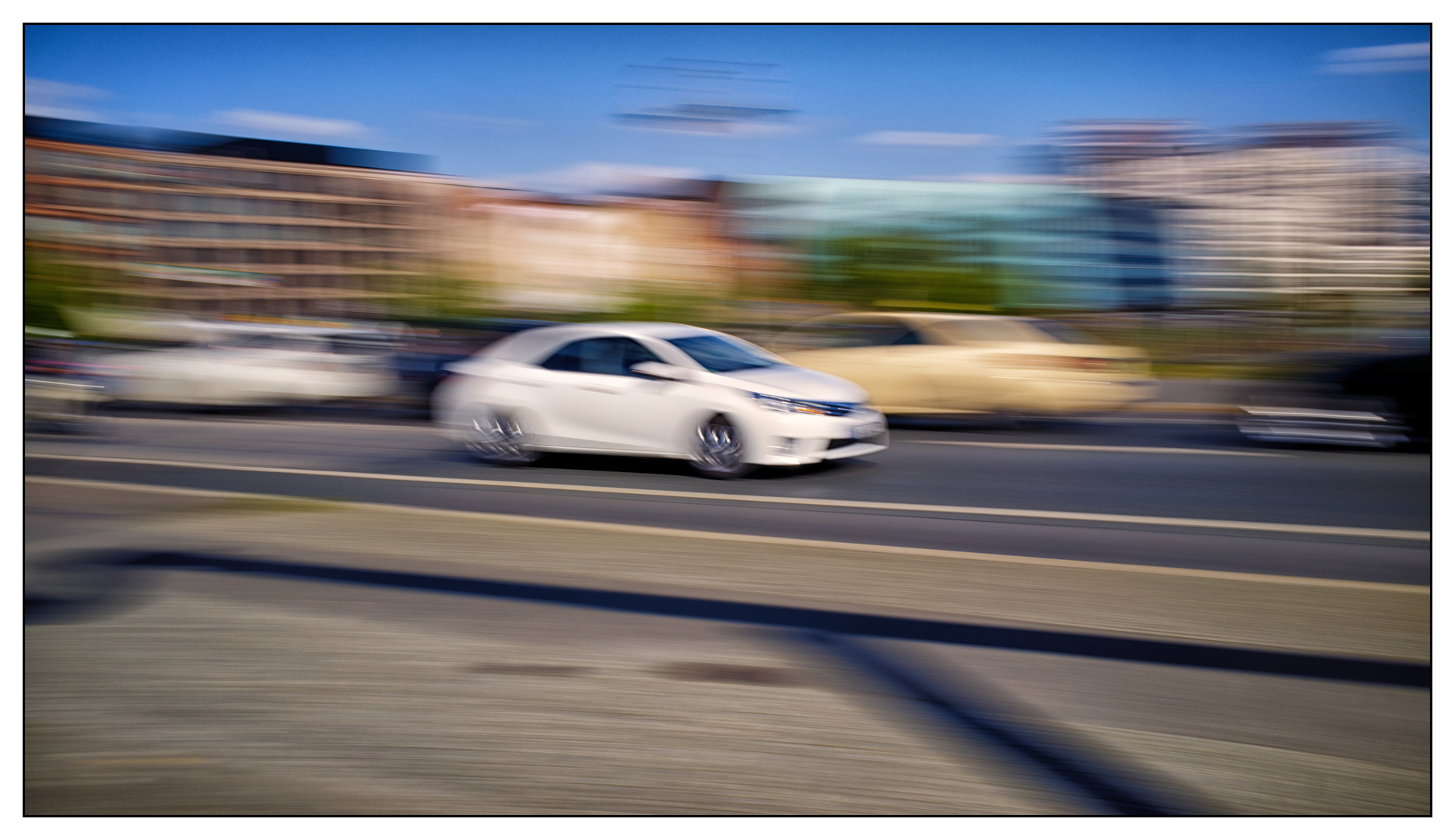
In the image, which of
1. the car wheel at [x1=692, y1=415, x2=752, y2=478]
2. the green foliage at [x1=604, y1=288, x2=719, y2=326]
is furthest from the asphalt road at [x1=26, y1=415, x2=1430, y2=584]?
the green foliage at [x1=604, y1=288, x2=719, y2=326]

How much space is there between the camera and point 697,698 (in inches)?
141

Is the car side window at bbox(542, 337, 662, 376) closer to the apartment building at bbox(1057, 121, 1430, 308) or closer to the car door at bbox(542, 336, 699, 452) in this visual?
the car door at bbox(542, 336, 699, 452)

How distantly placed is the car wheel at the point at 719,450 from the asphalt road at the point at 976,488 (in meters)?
0.14

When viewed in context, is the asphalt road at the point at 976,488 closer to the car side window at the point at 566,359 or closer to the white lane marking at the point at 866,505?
the white lane marking at the point at 866,505

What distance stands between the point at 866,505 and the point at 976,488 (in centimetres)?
111

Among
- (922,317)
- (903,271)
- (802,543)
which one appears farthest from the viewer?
(922,317)

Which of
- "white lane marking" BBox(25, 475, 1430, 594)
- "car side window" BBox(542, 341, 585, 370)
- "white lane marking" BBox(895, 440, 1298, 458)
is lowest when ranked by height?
"white lane marking" BBox(25, 475, 1430, 594)

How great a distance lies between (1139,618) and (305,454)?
794 centimetres

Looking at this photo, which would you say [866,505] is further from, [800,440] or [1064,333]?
[1064,333]

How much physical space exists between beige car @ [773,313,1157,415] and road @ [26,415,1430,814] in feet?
8.78

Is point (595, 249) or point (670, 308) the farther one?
point (595, 249)

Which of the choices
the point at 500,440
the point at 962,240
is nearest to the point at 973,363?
the point at 962,240

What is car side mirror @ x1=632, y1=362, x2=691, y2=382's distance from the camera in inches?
328

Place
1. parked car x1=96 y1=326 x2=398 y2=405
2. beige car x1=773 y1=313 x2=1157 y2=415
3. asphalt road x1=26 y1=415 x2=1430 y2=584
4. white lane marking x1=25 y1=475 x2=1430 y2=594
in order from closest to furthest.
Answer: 1. white lane marking x1=25 y1=475 x2=1430 y2=594
2. asphalt road x1=26 y1=415 x2=1430 y2=584
3. beige car x1=773 y1=313 x2=1157 y2=415
4. parked car x1=96 y1=326 x2=398 y2=405
